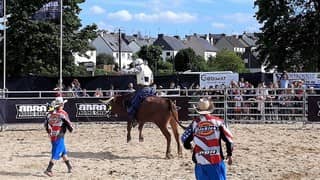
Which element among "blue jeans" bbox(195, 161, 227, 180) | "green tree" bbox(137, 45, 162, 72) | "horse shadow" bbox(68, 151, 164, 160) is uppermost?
"green tree" bbox(137, 45, 162, 72)

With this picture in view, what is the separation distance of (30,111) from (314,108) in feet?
34.5

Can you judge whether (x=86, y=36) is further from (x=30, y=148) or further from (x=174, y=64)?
(x=174, y=64)

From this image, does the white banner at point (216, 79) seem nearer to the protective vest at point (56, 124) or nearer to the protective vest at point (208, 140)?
the protective vest at point (56, 124)

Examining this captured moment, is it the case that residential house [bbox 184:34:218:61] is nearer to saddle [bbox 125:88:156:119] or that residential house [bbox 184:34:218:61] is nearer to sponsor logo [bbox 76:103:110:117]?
sponsor logo [bbox 76:103:110:117]

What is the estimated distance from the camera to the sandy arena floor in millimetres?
11867

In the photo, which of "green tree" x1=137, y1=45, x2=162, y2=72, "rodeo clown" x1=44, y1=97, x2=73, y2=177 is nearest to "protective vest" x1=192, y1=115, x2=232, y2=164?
"rodeo clown" x1=44, y1=97, x2=73, y2=177

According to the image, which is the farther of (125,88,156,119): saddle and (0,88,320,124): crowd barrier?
(0,88,320,124): crowd barrier

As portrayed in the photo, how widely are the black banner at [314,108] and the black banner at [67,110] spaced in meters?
4.57

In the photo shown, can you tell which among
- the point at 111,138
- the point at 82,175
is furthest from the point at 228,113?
the point at 82,175

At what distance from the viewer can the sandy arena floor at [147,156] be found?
11867 millimetres

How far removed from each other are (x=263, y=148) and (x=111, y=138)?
5224 millimetres

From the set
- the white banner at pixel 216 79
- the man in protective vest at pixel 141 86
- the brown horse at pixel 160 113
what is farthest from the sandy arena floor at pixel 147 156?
the white banner at pixel 216 79

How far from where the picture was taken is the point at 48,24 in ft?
150

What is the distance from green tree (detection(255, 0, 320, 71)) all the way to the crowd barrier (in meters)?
22.9
